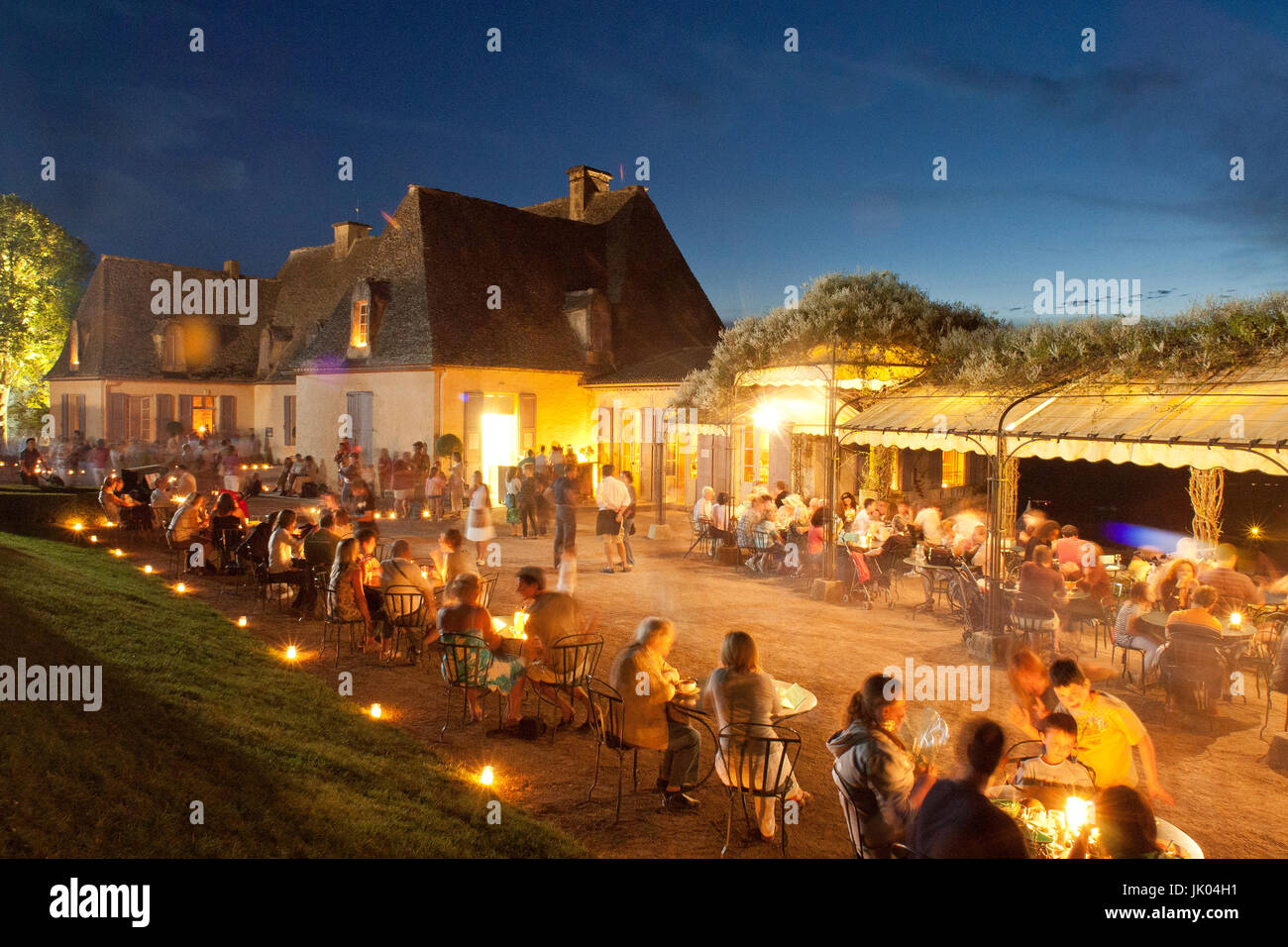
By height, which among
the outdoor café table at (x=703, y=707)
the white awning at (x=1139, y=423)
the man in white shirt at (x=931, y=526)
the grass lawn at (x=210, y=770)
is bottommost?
the grass lawn at (x=210, y=770)

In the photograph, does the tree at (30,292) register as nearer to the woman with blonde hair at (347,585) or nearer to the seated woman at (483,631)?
the woman with blonde hair at (347,585)

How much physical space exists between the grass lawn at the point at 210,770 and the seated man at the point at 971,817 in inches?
94.2

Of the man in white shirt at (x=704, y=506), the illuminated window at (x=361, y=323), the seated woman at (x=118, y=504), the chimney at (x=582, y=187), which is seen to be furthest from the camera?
the chimney at (x=582, y=187)

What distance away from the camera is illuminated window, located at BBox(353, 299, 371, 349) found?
25.2 metres

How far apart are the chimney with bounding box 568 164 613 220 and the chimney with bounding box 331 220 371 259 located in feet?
26.0

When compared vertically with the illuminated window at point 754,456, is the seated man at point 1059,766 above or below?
below

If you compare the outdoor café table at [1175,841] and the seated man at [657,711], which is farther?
the seated man at [657,711]

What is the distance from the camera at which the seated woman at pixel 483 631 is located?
700cm

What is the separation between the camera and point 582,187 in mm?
31406

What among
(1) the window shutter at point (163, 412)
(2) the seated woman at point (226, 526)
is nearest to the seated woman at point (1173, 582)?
(2) the seated woman at point (226, 526)

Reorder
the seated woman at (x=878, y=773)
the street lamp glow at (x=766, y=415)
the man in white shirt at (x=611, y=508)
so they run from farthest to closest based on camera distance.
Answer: the street lamp glow at (x=766, y=415), the man in white shirt at (x=611, y=508), the seated woman at (x=878, y=773)

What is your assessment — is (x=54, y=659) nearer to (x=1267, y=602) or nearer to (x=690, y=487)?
(x=1267, y=602)

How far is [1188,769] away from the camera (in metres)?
6.41
